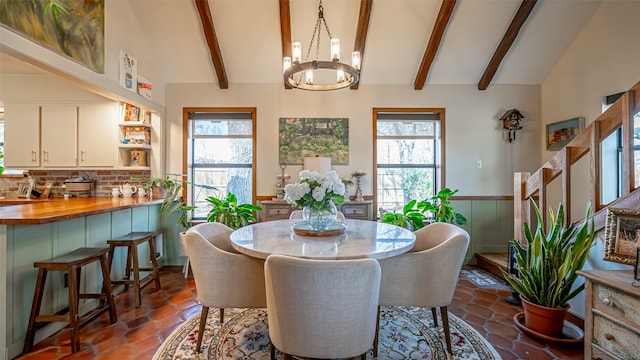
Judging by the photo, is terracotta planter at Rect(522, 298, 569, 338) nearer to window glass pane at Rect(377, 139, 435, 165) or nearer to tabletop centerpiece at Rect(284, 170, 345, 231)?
tabletop centerpiece at Rect(284, 170, 345, 231)

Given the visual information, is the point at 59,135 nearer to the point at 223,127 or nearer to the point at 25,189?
the point at 25,189

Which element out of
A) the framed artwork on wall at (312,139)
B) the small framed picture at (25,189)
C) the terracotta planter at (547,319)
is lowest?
the terracotta planter at (547,319)

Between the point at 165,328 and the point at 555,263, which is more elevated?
the point at 555,263

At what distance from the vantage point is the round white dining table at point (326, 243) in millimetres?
1483

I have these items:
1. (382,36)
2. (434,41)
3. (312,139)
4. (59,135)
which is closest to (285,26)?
(382,36)

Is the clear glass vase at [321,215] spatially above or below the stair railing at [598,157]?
below

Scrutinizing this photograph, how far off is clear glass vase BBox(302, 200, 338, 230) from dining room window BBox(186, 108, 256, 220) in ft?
6.95

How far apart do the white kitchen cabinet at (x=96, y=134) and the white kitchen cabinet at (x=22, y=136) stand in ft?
1.71

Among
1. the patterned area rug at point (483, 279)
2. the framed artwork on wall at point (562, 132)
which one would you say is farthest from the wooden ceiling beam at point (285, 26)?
the framed artwork on wall at point (562, 132)

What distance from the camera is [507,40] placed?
343 centimetres

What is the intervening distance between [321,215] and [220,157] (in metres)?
2.55

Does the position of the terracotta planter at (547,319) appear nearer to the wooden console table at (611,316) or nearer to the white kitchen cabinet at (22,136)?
the wooden console table at (611,316)

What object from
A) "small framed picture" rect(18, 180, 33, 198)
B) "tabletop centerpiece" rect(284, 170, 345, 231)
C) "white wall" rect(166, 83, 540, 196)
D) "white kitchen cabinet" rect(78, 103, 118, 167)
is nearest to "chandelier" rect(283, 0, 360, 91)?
"tabletop centerpiece" rect(284, 170, 345, 231)

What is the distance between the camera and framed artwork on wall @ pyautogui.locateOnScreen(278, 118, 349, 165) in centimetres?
396
